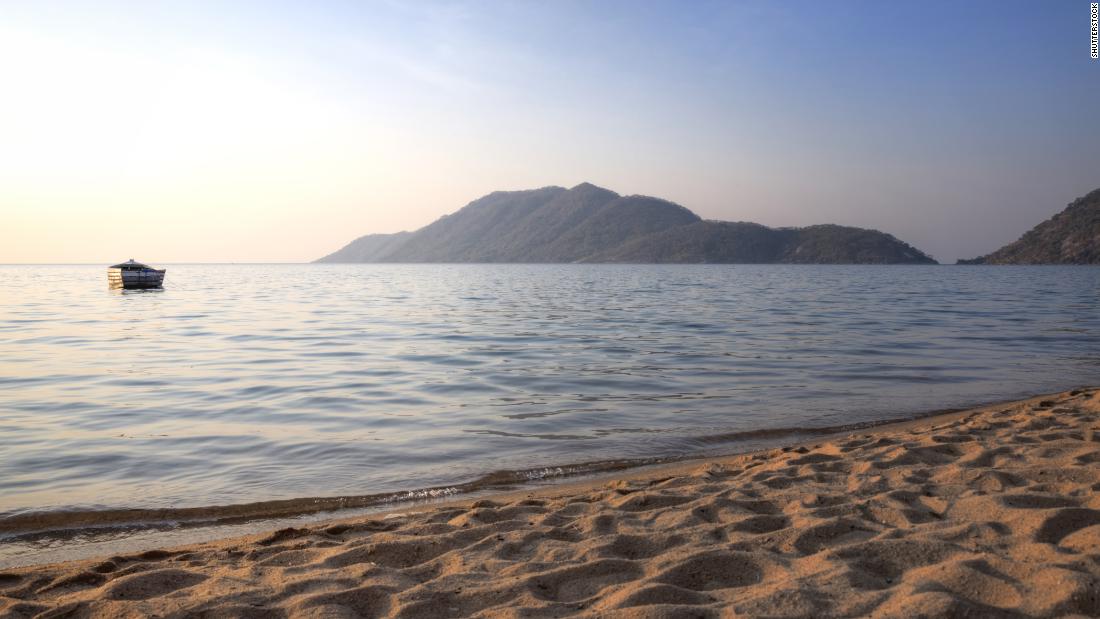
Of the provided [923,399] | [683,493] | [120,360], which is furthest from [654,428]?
[120,360]

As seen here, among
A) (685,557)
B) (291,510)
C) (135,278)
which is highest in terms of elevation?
(135,278)

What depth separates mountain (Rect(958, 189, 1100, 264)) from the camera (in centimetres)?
16638

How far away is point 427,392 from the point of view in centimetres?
1179

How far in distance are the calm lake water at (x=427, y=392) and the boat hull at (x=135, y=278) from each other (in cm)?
2657

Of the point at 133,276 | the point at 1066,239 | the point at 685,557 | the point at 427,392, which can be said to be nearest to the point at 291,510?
the point at 685,557

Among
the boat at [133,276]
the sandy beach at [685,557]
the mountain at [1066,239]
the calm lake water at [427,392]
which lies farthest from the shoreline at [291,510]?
the mountain at [1066,239]

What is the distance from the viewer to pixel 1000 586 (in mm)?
3469

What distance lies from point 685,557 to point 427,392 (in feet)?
27.1

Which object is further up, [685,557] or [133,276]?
[133,276]

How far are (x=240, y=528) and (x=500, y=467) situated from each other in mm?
2730

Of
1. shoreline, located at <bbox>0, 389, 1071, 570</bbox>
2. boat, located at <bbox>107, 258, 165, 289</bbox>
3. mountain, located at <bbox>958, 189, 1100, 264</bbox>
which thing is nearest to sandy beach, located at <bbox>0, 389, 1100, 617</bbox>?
shoreline, located at <bbox>0, 389, 1071, 570</bbox>

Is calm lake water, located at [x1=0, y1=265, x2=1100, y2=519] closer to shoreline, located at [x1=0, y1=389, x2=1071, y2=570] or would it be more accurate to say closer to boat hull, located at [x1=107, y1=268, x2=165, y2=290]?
shoreline, located at [x1=0, y1=389, x2=1071, y2=570]

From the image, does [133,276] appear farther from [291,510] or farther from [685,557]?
[685,557]

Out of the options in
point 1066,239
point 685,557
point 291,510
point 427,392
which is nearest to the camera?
point 685,557
